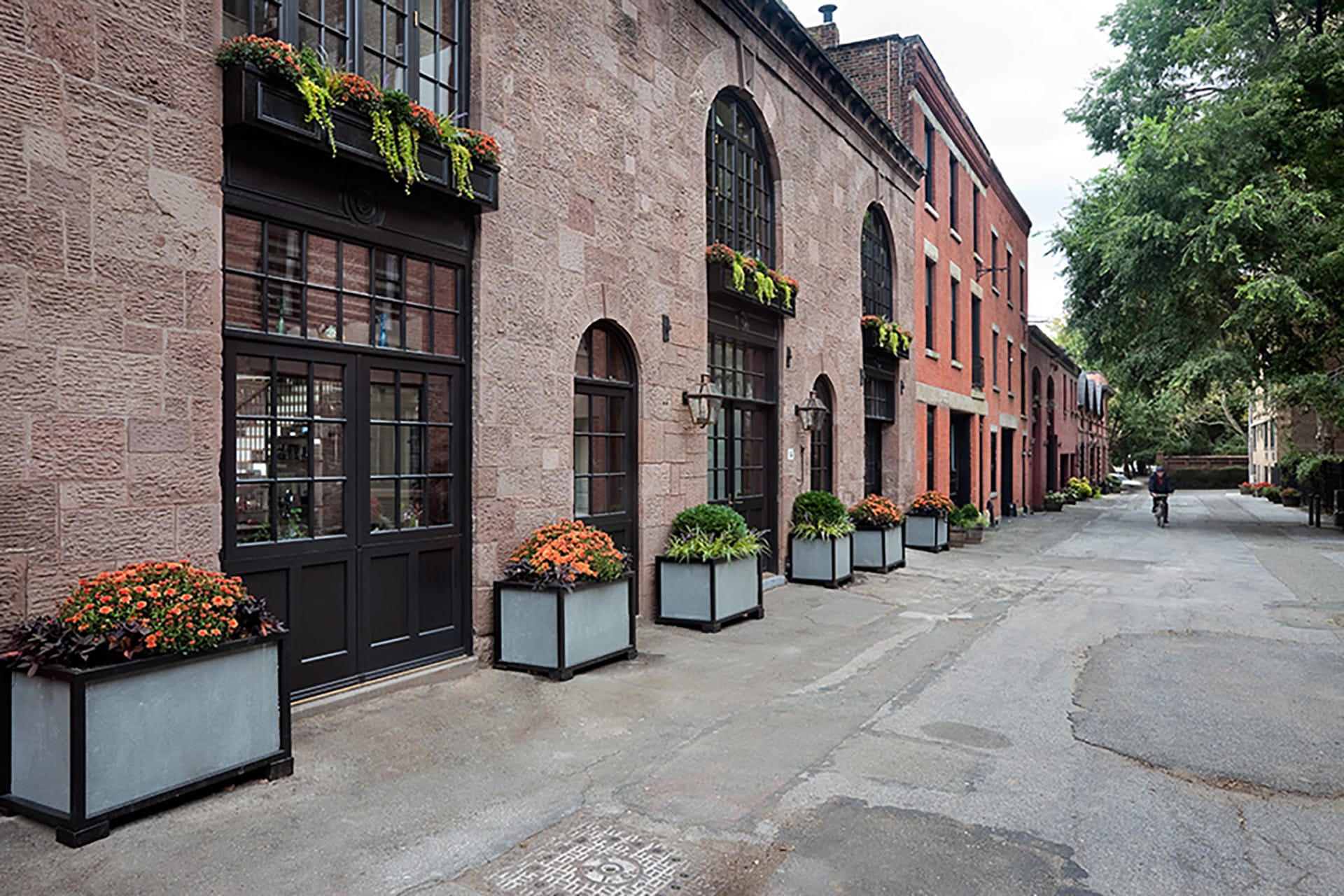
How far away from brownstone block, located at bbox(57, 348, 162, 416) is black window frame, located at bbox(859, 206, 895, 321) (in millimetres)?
12536

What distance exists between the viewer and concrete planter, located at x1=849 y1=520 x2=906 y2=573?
14234mm

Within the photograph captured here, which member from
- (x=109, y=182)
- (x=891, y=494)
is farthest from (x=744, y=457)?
(x=109, y=182)

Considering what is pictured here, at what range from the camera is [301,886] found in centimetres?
380

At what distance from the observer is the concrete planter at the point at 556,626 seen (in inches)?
283

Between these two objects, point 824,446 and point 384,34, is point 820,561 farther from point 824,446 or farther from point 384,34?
point 384,34

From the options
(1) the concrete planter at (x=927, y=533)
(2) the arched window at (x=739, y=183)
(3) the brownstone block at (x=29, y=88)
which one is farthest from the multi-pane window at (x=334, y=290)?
(1) the concrete planter at (x=927, y=533)

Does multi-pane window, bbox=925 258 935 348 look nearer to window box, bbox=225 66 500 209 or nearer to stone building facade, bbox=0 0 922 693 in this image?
stone building facade, bbox=0 0 922 693

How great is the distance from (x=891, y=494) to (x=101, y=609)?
1520cm

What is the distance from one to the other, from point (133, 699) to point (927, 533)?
51.0 ft

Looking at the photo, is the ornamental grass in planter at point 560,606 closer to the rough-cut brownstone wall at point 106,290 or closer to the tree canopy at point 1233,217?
the rough-cut brownstone wall at point 106,290

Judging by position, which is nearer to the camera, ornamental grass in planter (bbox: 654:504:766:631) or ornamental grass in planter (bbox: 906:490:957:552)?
ornamental grass in planter (bbox: 654:504:766:631)

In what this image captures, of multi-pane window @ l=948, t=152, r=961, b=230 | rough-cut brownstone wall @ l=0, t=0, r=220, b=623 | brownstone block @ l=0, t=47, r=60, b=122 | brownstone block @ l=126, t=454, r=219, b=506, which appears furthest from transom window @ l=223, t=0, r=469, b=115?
multi-pane window @ l=948, t=152, r=961, b=230

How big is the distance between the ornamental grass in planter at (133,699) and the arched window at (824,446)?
1056cm

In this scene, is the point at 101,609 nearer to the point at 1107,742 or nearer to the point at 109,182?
the point at 109,182
